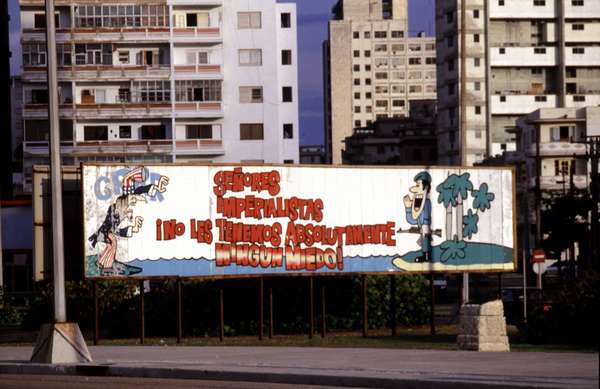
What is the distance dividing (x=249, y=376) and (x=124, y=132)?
76649mm

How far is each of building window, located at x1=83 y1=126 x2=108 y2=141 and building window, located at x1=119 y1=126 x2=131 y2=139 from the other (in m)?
1.05

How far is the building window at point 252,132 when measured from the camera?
3770 inches

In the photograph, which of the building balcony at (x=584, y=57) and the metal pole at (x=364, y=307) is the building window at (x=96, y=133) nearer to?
the building balcony at (x=584, y=57)

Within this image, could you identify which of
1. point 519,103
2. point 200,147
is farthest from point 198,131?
point 519,103

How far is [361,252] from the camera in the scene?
113 ft

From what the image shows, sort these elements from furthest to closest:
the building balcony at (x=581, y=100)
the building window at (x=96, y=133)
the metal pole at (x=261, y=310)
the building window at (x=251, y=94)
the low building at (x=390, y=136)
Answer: the low building at (x=390, y=136) → the building balcony at (x=581, y=100) → the building window at (x=251, y=94) → the building window at (x=96, y=133) → the metal pole at (x=261, y=310)

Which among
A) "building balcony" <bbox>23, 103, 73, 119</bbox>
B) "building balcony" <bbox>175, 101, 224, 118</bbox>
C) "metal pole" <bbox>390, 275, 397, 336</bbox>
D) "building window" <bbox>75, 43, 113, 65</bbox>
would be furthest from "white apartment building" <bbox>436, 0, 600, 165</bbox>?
"metal pole" <bbox>390, 275, 397, 336</bbox>

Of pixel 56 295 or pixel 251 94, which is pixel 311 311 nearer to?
pixel 56 295

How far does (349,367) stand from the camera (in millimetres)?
21203

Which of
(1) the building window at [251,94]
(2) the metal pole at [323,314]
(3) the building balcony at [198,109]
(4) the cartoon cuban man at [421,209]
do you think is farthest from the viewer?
(1) the building window at [251,94]

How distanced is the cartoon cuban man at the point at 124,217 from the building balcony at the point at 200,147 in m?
62.6

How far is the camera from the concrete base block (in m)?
23.3

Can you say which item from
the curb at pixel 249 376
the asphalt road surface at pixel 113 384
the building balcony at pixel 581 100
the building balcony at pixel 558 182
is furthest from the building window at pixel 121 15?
the asphalt road surface at pixel 113 384

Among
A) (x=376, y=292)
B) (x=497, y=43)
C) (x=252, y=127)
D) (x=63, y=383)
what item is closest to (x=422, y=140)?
(x=497, y=43)
